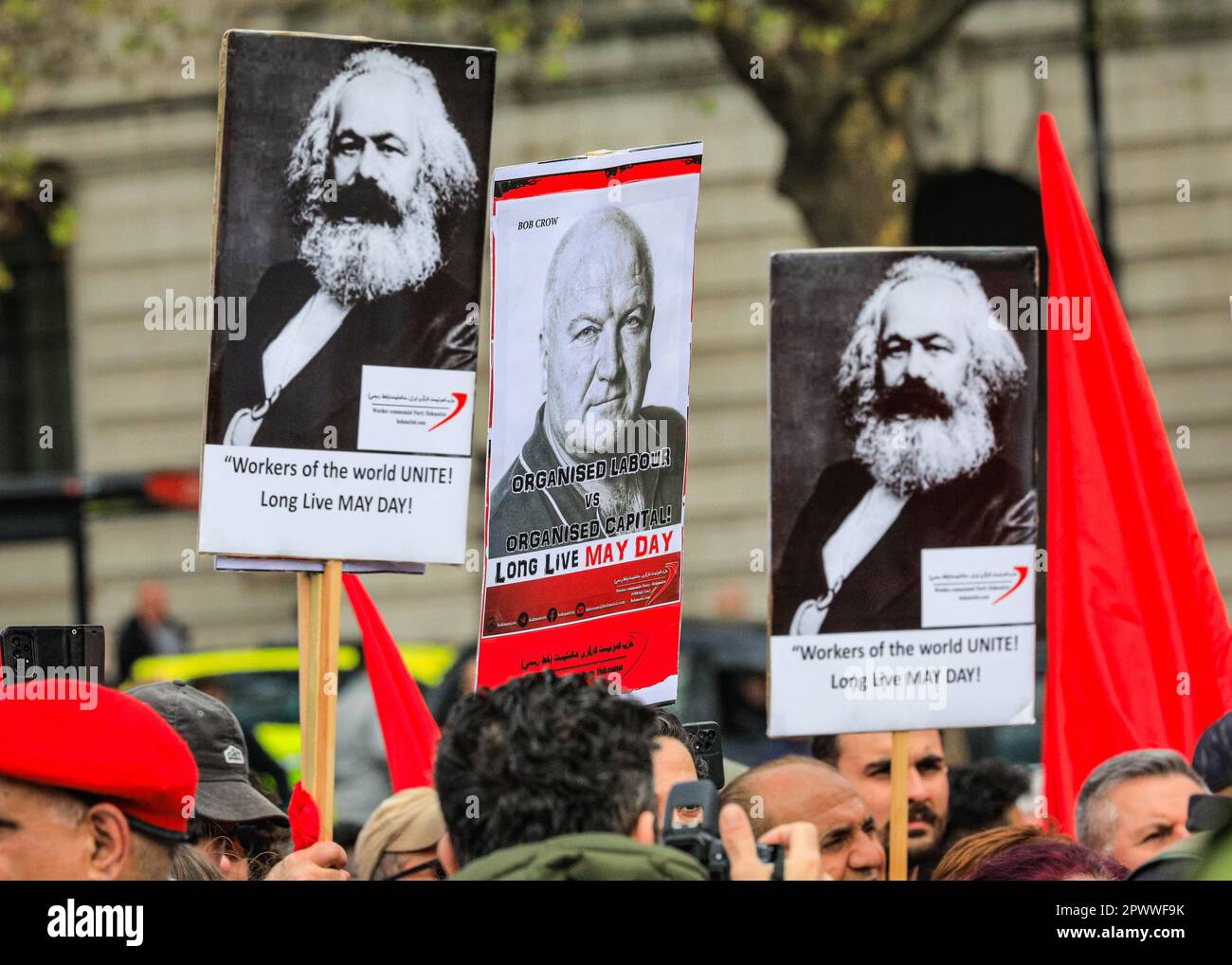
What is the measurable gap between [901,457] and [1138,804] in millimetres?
871

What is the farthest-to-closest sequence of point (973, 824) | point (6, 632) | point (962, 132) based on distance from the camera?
point (962, 132) < point (973, 824) < point (6, 632)

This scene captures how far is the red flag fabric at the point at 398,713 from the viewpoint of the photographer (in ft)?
14.1

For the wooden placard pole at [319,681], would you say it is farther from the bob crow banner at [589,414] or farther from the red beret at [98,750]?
the red beret at [98,750]

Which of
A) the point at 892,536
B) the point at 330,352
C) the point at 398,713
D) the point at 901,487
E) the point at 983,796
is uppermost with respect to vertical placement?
the point at 330,352

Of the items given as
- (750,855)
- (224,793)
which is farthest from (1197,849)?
(224,793)

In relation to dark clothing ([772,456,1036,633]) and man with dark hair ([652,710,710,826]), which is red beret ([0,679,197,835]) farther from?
dark clothing ([772,456,1036,633])

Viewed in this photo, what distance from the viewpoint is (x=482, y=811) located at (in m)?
2.49

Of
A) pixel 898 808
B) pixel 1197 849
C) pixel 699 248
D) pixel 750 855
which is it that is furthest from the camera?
pixel 699 248

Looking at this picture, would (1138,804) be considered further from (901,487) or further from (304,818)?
(304,818)

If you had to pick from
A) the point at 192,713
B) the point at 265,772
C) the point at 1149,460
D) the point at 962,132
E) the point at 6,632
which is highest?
the point at 962,132
